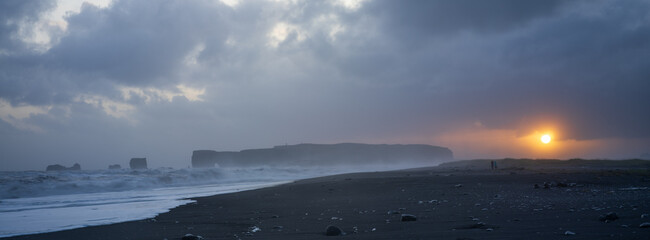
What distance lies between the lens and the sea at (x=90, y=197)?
8.91 meters

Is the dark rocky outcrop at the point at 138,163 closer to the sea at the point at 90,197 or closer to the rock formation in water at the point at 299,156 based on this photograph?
the rock formation in water at the point at 299,156

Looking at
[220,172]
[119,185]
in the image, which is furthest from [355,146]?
[119,185]

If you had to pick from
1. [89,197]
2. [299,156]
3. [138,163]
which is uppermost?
[299,156]

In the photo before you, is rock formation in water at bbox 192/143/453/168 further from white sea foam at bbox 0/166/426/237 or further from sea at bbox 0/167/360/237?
white sea foam at bbox 0/166/426/237

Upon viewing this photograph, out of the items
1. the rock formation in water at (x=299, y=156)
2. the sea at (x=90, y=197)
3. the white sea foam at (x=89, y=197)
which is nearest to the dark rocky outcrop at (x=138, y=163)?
the rock formation in water at (x=299, y=156)

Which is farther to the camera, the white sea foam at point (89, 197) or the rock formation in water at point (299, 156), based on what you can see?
the rock formation in water at point (299, 156)

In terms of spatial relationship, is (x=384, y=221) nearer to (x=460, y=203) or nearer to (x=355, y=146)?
(x=460, y=203)

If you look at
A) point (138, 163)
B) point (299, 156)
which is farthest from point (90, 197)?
point (299, 156)

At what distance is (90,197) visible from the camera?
17.7 m

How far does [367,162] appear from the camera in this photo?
11662 centimetres

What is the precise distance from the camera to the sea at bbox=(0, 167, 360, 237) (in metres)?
8.91

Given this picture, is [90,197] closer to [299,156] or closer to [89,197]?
[89,197]

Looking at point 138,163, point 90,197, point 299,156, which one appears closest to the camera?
point 90,197

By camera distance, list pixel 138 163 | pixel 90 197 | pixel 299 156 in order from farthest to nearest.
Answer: pixel 299 156 → pixel 138 163 → pixel 90 197
